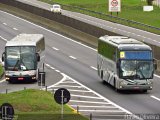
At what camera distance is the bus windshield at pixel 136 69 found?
47344 millimetres

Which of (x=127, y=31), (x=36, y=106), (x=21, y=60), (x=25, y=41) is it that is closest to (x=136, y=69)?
(x=21, y=60)

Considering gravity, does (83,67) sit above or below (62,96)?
below

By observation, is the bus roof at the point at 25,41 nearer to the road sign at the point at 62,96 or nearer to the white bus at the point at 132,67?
the white bus at the point at 132,67

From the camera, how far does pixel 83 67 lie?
61875 millimetres

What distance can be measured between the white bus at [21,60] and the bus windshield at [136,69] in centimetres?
870

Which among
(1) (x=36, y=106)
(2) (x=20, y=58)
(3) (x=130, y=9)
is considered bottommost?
(3) (x=130, y=9)

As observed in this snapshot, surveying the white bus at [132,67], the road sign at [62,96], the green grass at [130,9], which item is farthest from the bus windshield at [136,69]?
the green grass at [130,9]

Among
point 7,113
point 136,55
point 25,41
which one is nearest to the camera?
point 7,113

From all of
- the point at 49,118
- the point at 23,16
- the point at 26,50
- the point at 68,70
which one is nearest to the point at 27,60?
the point at 26,50

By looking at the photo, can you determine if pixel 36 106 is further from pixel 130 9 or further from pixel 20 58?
pixel 130 9

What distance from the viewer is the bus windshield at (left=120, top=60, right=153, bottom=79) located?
47.3m

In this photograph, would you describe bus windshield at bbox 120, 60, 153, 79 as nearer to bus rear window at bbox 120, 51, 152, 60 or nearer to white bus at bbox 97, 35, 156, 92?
white bus at bbox 97, 35, 156, 92

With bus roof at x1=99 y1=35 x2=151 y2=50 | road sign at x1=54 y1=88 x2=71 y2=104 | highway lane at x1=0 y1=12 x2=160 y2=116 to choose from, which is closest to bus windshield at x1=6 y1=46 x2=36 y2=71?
highway lane at x1=0 y1=12 x2=160 y2=116

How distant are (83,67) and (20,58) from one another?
8956mm
